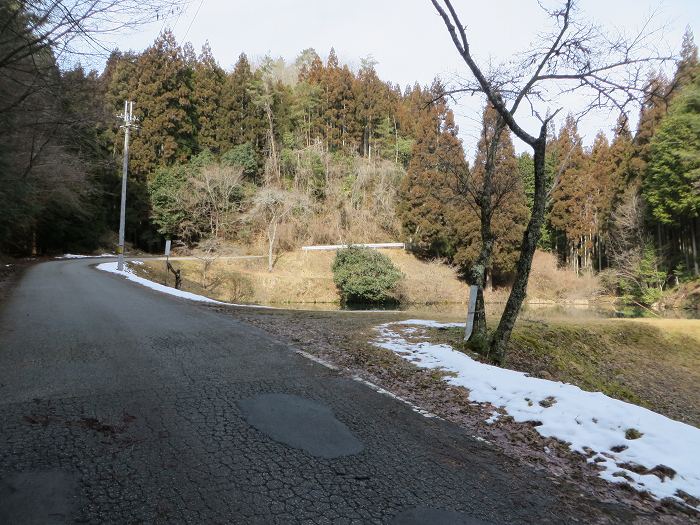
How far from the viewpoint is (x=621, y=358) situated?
12.4 meters

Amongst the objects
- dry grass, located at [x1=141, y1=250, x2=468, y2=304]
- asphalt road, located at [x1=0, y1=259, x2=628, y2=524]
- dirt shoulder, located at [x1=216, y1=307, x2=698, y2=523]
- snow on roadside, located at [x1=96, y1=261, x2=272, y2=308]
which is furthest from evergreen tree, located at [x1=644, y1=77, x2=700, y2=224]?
asphalt road, located at [x1=0, y1=259, x2=628, y2=524]

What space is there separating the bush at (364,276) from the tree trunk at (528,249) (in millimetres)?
17811

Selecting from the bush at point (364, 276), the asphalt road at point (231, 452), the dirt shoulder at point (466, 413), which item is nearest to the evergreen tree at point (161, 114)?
the bush at point (364, 276)

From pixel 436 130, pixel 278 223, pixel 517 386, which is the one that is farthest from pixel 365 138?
pixel 517 386

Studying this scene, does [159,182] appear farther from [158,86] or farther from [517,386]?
[517,386]

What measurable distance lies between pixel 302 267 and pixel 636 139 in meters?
25.8

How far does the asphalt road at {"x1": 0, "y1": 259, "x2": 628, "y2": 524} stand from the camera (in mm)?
2516

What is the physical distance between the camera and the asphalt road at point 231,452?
8.25ft

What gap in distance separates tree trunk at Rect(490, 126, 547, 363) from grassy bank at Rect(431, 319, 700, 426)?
712mm

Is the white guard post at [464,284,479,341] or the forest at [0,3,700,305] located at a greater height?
the forest at [0,3,700,305]

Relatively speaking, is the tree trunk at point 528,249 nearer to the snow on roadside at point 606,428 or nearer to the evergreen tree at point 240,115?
the snow on roadside at point 606,428

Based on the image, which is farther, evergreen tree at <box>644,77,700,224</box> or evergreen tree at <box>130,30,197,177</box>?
evergreen tree at <box>130,30,197,177</box>

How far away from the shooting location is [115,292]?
1286 centimetres

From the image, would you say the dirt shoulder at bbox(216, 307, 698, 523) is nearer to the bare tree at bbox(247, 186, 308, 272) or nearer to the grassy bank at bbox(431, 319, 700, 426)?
the grassy bank at bbox(431, 319, 700, 426)
